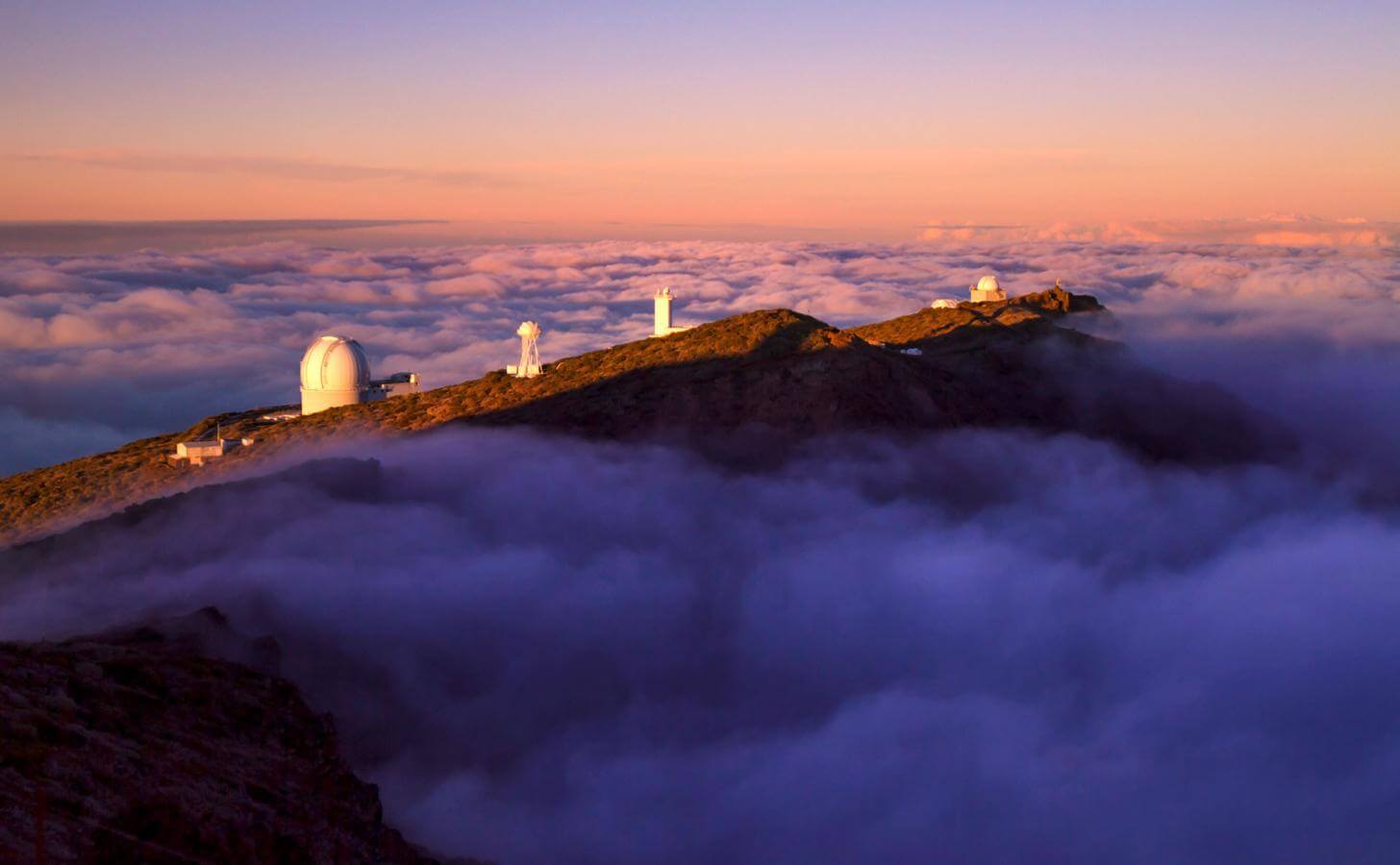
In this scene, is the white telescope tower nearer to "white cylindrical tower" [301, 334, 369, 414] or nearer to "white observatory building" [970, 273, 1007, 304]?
"white cylindrical tower" [301, 334, 369, 414]

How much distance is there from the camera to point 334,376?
7069cm

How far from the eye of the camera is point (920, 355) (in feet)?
219

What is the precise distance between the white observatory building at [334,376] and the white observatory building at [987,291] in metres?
49.9

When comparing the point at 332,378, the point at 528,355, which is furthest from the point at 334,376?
the point at 528,355

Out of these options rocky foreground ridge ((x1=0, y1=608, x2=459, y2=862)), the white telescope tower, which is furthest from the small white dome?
rocky foreground ridge ((x1=0, y1=608, x2=459, y2=862))

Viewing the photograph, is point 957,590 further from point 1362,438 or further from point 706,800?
point 1362,438

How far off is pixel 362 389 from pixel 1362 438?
62.0 meters

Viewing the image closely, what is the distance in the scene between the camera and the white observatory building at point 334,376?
232ft

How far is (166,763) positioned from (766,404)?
36.8m

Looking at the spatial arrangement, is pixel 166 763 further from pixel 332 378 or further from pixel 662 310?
pixel 662 310

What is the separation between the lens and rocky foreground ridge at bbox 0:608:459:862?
19281mm

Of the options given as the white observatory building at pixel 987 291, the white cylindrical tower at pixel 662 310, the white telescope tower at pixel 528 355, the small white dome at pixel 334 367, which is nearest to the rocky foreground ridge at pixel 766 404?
the white telescope tower at pixel 528 355

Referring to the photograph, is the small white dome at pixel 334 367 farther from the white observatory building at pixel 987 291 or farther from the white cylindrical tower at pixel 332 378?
the white observatory building at pixel 987 291

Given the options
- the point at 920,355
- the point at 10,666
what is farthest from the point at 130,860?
the point at 920,355
